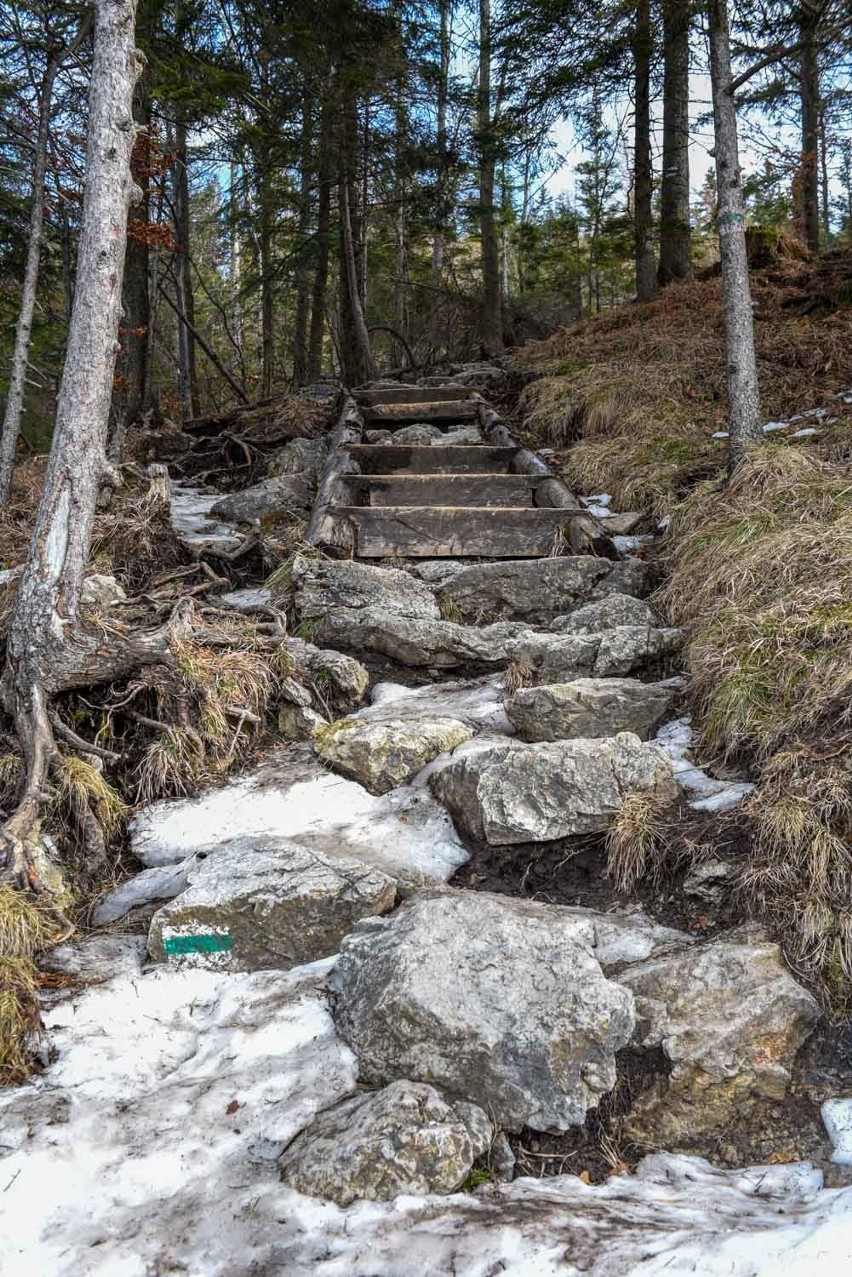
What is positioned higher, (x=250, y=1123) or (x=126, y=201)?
(x=126, y=201)

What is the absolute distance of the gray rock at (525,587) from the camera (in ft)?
18.7

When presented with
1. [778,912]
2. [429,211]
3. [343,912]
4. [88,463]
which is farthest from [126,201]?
[429,211]

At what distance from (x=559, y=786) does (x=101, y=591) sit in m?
3.18

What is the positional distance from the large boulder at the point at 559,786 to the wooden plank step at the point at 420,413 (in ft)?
24.3

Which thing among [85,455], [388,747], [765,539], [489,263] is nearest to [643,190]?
[489,263]

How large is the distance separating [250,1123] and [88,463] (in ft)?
11.0

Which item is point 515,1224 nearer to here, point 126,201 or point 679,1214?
point 679,1214

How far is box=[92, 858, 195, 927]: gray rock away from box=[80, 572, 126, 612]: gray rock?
Answer: 1676 mm

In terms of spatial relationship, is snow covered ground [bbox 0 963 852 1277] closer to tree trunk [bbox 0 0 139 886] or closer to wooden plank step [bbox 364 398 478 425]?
tree trunk [bbox 0 0 139 886]

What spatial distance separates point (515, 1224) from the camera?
77.5 inches

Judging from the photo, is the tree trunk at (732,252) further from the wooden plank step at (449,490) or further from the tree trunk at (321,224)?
the tree trunk at (321,224)

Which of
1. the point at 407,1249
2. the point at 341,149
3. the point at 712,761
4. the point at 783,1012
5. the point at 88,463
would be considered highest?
the point at 341,149

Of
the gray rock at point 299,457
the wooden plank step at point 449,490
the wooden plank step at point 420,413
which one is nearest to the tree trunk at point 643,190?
the wooden plank step at point 420,413

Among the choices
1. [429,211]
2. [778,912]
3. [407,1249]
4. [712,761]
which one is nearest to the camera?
[407,1249]
